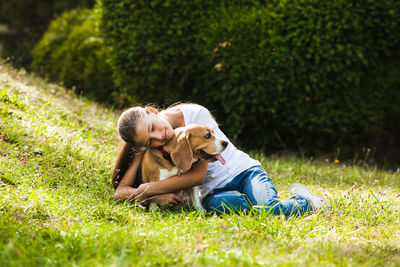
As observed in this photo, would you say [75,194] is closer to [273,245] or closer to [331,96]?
[273,245]

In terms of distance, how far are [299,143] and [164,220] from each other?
175 inches

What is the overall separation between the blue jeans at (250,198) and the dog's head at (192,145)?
1.51ft

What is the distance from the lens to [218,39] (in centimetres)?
666

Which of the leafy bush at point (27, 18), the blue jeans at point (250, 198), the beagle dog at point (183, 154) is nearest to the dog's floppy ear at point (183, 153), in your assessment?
the beagle dog at point (183, 154)

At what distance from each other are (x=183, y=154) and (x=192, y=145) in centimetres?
11

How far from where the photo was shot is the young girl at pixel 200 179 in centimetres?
350

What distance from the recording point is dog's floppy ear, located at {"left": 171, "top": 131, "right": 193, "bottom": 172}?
3443mm

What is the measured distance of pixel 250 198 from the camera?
376 cm

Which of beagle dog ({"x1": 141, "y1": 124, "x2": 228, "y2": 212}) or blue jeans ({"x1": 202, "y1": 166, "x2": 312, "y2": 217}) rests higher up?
beagle dog ({"x1": 141, "y1": 124, "x2": 228, "y2": 212})

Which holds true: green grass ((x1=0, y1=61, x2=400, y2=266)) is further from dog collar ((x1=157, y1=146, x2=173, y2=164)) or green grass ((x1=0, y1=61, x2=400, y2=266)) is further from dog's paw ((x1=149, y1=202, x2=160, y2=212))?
dog collar ((x1=157, y1=146, x2=173, y2=164))

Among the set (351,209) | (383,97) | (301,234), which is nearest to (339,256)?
(301,234)

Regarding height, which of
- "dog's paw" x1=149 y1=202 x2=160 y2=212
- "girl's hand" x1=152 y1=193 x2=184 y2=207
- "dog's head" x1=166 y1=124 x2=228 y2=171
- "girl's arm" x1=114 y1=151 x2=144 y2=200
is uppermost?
"dog's head" x1=166 y1=124 x2=228 y2=171

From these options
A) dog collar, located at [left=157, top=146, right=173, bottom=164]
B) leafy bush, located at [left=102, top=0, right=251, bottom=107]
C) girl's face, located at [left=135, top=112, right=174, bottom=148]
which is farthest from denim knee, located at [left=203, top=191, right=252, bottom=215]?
leafy bush, located at [left=102, top=0, right=251, bottom=107]

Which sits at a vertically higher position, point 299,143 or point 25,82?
point 25,82
